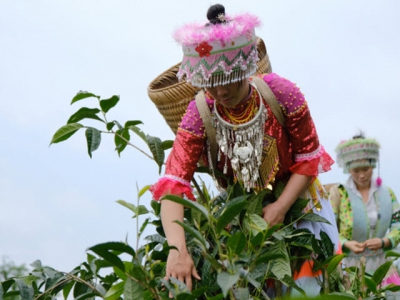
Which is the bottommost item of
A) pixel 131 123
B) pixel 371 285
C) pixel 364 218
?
pixel 364 218

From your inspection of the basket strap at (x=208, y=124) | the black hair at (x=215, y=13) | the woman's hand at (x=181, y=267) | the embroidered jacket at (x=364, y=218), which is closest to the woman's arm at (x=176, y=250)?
the woman's hand at (x=181, y=267)

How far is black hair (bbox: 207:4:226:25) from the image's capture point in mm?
2100

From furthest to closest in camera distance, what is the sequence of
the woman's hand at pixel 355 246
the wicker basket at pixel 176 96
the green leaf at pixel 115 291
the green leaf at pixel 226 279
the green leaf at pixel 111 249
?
the woman's hand at pixel 355 246 → the wicker basket at pixel 176 96 → the green leaf at pixel 115 291 → the green leaf at pixel 111 249 → the green leaf at pixel 226 279

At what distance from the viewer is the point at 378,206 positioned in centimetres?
452

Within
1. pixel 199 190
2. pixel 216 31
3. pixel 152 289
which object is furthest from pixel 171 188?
pixel 152 289

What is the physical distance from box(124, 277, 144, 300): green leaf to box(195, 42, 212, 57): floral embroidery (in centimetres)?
78

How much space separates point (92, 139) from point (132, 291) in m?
0.78

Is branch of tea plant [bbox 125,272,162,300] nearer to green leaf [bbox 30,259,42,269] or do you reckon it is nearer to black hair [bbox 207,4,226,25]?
green leaf [bbox 30,259,42,269]

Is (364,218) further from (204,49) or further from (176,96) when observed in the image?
(204,49)

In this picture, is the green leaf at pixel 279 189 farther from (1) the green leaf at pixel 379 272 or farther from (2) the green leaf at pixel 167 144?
(1) the green leaf at pixel 379 272

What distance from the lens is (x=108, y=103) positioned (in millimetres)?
2225

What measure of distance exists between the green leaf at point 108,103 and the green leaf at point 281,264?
0.65m

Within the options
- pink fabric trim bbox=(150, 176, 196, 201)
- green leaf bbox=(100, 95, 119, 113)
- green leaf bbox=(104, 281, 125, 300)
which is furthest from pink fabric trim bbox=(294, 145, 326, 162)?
green leaf bbox=(104, 281, 125, 300)

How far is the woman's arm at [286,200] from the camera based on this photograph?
2.09 m
